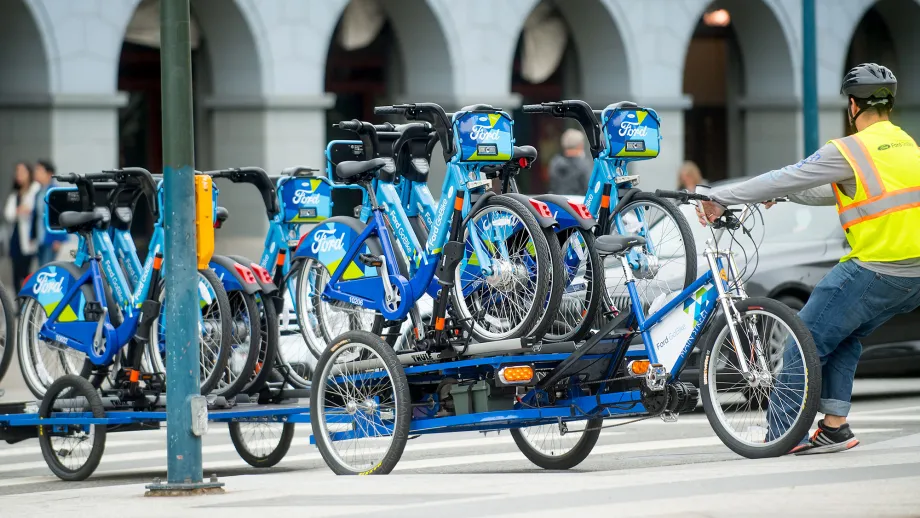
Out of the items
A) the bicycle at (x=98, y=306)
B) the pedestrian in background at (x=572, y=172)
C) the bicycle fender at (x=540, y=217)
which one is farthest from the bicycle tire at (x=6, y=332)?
the pedestrian in background at (x=572, y=172)

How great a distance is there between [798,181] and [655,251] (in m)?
1.36

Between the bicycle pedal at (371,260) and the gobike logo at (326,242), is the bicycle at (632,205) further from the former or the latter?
the gobike logo at (326,242)

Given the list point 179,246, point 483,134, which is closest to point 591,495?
point 179,246

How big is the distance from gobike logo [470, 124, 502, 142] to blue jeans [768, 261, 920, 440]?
184 cm

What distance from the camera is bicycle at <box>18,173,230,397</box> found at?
10.2m

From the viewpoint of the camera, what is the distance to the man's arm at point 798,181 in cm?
798

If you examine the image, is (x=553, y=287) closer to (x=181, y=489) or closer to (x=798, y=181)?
(x=798, y=181)

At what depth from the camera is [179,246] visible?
8.03 meters

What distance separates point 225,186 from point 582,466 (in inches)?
535

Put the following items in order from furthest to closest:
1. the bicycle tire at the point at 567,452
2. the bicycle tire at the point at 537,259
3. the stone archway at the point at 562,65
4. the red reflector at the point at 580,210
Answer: the stone archway at the point at 562,65, the bicycle tire at the point at 567,452, the red reflector at the point at 580,210, the bicycle tire at the point at 537,259

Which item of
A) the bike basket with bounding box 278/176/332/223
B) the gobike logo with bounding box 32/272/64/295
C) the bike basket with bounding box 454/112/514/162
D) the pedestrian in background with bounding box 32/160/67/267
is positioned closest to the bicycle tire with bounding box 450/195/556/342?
the bike basket with bounding box 454/112/514/162

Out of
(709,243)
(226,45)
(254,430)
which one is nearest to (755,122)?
(226,45)

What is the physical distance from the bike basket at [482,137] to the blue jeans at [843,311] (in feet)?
5.87

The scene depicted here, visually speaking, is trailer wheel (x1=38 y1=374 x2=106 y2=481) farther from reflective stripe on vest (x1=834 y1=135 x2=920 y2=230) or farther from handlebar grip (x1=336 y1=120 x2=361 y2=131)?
reflective stripe on vest (x1=834 y1=135 x2=920 y2=230)
